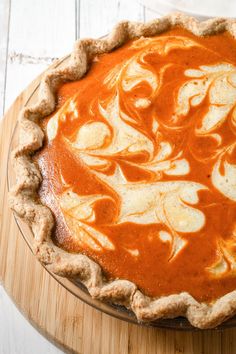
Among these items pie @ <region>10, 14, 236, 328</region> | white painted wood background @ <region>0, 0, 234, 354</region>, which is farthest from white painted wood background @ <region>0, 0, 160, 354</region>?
pie @ <region>10, 14, 236, 328</region>

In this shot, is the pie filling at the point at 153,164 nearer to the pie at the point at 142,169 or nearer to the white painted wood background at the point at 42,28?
the pie at the point at 142,169

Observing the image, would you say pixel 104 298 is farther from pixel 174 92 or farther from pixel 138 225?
pixel 174 92

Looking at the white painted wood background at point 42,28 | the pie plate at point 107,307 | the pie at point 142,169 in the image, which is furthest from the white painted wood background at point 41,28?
the pie plate at point 107,307

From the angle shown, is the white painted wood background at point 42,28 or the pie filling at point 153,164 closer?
the pie filling at point 153,164

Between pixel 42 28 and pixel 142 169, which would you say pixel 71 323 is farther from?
pixel 42 28

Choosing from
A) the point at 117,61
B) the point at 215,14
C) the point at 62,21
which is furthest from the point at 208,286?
the point at 62,21

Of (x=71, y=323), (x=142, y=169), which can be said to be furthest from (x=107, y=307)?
(x=142, y=169)

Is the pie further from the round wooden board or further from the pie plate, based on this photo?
the round wooden board

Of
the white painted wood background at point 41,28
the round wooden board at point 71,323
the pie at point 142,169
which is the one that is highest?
the white painted wood background at point 41,28
